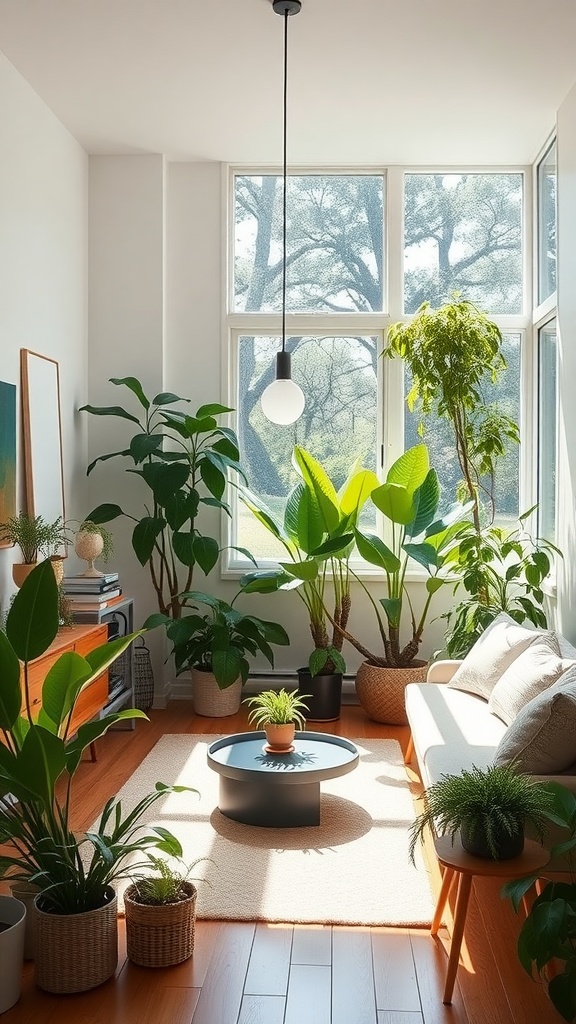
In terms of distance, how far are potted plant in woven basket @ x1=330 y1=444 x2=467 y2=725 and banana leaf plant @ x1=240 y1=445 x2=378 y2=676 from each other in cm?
13

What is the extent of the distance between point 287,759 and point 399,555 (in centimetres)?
203

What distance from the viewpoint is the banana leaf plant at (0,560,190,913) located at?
251cm

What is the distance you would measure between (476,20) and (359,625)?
3.44m

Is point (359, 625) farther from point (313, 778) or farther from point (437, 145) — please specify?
point (437, 145)

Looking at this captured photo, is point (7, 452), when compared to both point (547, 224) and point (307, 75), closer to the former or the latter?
point (307, 75)

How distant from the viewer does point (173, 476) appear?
17.6 ft

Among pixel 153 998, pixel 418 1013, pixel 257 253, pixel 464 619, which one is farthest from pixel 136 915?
pixel 257 253

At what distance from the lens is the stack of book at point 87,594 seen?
15.6 feet

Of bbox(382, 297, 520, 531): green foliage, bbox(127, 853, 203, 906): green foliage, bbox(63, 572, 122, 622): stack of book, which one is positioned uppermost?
bbox(382, 297, 520, 531): green foliage

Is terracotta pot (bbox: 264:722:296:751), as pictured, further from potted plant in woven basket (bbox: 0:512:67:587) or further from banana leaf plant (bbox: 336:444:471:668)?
banana leaf plant (bbox: 336:444:471:668)

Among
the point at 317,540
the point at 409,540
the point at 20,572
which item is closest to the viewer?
the point at 20,572

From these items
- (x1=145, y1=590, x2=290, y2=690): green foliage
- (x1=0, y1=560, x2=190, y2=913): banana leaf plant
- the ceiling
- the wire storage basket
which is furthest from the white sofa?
the ceiling

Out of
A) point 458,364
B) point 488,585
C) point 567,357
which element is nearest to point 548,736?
point 488,585

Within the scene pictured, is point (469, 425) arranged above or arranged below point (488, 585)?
above
